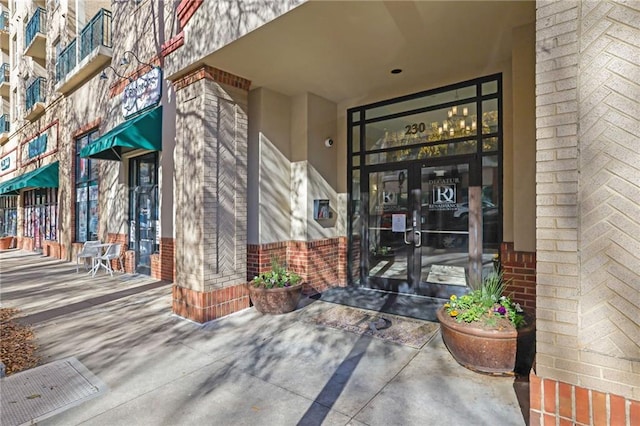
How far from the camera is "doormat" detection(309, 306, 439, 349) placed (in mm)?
4230

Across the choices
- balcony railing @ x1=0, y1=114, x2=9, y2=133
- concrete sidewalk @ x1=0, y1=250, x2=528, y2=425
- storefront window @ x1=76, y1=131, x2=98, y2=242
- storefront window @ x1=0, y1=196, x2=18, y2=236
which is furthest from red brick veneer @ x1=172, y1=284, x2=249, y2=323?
balcony railing @ x1=0, y1=114, x2=9, y2=133

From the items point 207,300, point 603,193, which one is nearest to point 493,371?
point 603,193

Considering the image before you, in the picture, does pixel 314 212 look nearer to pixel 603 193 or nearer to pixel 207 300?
pixel 207 300

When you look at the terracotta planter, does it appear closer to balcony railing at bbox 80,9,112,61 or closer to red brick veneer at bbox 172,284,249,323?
balcony railing at bbox 80,9,112,61

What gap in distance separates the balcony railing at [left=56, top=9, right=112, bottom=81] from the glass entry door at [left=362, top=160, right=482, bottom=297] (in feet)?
29.4

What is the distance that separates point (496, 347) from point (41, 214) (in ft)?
58.9

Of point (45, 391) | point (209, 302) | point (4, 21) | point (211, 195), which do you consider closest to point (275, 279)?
point (209, 302)

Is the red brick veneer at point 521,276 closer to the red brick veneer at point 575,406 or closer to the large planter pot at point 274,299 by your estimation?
the red brick veneer at point 575,406

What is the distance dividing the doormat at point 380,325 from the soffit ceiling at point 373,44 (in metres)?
3.76

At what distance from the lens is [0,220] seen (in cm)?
1994

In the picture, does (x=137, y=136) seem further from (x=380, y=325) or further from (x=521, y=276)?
(x=521, y=276)

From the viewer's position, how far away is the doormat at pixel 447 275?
224 inches

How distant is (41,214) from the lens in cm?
1468

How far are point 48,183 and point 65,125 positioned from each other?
2241 millimetres
